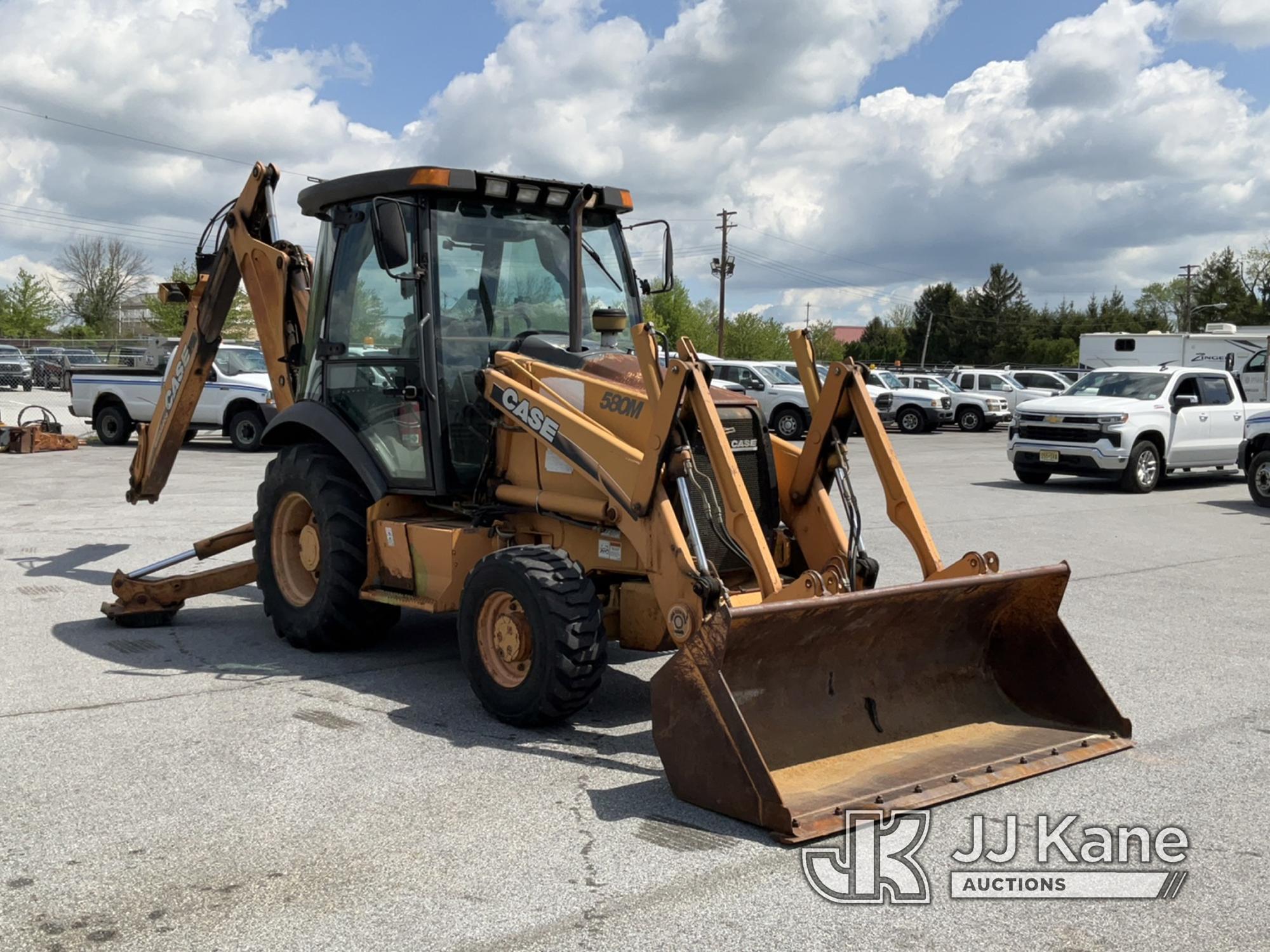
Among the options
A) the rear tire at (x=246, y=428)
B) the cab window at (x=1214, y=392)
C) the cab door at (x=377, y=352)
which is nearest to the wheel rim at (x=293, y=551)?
the cab door at (x=377, y=352)

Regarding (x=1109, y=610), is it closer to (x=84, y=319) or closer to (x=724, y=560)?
(x=724, y=560)

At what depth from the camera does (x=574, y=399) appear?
6414 millimetres

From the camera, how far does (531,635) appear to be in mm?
5797

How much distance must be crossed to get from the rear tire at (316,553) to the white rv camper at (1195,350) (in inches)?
940

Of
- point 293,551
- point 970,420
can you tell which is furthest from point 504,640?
point 970,420

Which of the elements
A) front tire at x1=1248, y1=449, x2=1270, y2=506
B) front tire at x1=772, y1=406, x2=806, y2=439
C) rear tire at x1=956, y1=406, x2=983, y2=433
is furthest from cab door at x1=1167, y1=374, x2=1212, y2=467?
rear tire at x1=956, y1=406, x2=983, y2=433

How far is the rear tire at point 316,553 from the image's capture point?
7188 mm

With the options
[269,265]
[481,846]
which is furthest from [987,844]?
[269,265]

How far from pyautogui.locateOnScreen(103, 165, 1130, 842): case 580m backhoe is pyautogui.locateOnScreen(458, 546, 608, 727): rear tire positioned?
0.01 meters

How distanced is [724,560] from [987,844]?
196 cm

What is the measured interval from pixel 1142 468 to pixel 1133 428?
2.10ft

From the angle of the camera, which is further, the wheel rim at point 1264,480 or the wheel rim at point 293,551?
the wheel rim at point 1264,480

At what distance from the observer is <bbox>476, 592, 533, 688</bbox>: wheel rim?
19.2 ft

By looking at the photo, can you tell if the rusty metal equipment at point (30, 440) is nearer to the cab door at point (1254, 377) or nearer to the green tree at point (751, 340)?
the cab door at point (1254, 377)
